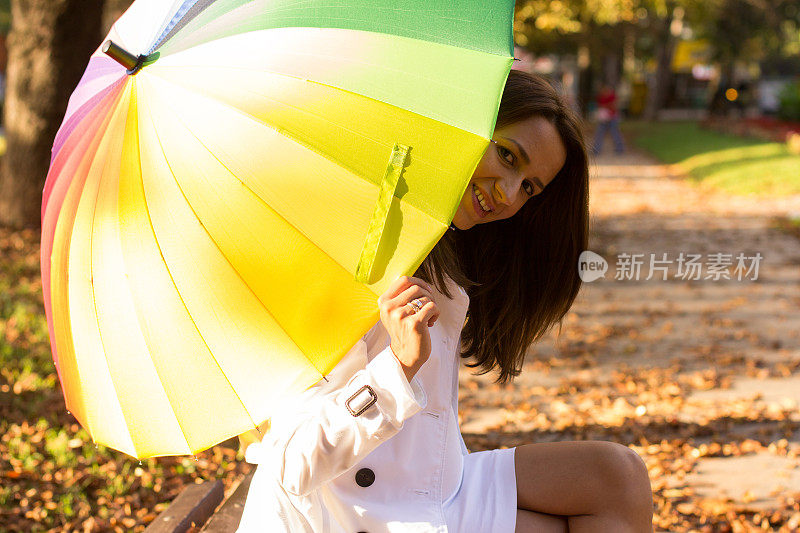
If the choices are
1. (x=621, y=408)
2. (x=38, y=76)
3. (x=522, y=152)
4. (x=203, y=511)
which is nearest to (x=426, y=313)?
(x=522, y=152)

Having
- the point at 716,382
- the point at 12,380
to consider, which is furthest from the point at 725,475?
the point at 12,380

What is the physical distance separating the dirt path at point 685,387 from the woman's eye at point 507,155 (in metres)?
0.66

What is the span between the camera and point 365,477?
2.01 meters

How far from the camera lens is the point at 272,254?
1.79 metres

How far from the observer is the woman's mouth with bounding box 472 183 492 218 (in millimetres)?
2045

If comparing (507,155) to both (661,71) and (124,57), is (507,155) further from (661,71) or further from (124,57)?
(661,71)

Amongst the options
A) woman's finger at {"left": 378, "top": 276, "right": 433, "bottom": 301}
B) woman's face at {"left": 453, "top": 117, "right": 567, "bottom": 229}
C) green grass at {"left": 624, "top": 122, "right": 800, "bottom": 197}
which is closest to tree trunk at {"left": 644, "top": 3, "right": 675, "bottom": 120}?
green grass at {"left": 624, "top": 122, "right": 800, "bottom": 197}

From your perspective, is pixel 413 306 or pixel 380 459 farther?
pixel 380 459

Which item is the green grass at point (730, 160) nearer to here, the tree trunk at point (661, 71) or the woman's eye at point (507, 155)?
the tree trunk at point (661, 71)

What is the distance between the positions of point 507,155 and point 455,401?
2.20 ft

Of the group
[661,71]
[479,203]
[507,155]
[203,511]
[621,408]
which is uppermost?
[661,71]

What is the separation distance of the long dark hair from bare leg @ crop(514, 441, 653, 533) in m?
0.36

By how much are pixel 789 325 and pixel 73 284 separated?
21.1 ft

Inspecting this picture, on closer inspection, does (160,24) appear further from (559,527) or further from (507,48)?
(559,527)
